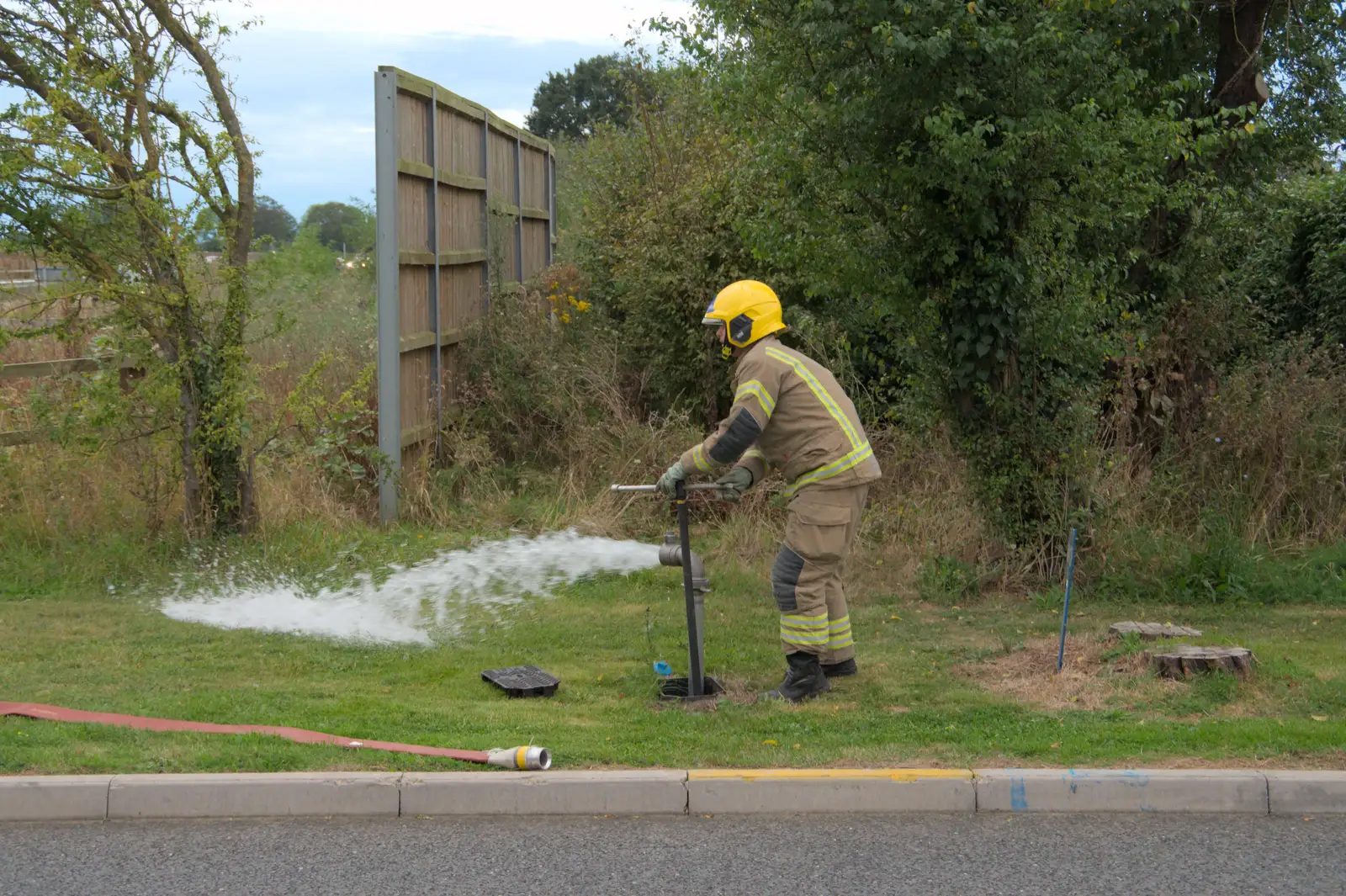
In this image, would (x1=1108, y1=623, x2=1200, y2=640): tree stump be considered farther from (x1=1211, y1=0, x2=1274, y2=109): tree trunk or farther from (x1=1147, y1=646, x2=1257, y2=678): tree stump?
(x1=1211, y1=0, x2=1274, y2=109): tree trunk

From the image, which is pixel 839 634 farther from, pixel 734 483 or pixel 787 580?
pixel 734 483

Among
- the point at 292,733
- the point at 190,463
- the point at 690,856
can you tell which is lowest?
the point at 690,856

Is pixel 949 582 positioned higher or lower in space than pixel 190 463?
lower

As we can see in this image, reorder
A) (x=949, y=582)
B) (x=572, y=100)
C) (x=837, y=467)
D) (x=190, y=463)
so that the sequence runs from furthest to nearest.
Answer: (x=572, y=100)
(x=190, y=463)
(x=949, y=582)
(x=837, y=467)

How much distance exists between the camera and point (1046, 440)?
29.2 ft

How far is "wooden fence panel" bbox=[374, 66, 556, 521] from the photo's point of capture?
10.5 meters

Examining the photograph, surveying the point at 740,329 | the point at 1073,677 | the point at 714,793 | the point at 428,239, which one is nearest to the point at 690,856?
the point at 714,793

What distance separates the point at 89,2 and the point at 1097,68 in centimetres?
662

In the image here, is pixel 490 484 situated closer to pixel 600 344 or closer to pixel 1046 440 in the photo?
pixel 600 344

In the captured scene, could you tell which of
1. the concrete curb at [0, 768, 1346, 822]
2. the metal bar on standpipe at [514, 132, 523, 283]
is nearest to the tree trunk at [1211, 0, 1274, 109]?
the concrete curb at [0, 768, 1346, 822]

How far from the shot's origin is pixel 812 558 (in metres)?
6.46

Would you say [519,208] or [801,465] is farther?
[519,208]

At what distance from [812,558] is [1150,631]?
7.20 ft

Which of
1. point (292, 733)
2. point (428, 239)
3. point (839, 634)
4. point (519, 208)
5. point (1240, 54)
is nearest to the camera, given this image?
point (292, 733)
